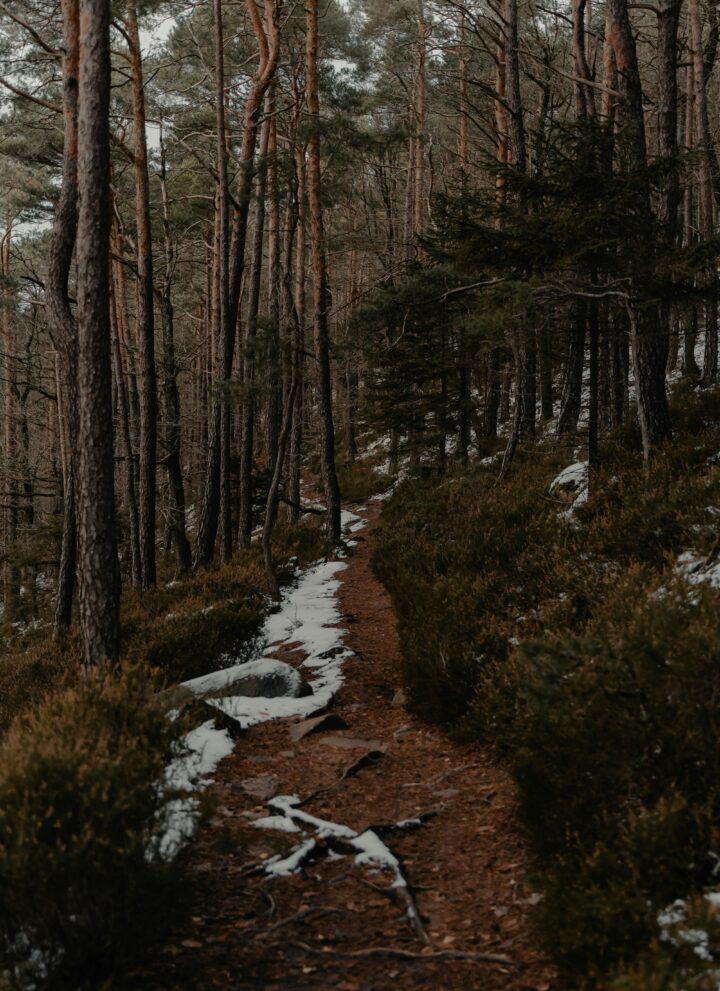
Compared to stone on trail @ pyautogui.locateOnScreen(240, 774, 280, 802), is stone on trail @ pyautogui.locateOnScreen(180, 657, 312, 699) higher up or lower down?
higher up

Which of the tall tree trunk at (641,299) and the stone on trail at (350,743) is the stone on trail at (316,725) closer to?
the stone on trail at (350,743)

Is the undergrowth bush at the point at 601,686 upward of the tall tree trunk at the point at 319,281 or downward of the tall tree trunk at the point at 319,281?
downward

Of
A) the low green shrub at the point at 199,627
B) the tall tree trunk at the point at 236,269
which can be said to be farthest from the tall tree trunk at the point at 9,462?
the low green shrub at the point at 199,627

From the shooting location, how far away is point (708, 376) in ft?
55.4

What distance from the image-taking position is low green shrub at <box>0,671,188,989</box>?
2783 millimetres

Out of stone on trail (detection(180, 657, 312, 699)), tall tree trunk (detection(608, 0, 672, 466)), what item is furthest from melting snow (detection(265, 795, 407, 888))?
tall tree trunk (detection(608, 0, 672, 466))

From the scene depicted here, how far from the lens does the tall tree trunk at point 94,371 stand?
652 cm

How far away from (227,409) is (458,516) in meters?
5.06

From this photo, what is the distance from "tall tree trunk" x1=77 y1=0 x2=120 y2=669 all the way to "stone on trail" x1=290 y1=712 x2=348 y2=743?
1775 millimetres

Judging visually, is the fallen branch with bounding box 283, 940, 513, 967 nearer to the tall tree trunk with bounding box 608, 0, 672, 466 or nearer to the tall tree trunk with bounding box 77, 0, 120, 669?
the tall tree trunk with bounding box 77, 0, 120, 669

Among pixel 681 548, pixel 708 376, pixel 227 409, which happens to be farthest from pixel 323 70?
pixel 681 548

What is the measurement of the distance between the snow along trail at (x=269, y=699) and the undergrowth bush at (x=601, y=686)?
940 mm

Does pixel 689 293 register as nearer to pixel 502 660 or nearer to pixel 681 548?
pixel 681 548

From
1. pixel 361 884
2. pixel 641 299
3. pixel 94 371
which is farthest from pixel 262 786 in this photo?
pixel 641 299
